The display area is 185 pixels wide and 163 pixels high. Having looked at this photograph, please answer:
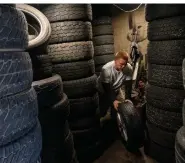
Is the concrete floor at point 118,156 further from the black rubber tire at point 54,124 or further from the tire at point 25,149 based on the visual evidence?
the tire at point 25,149

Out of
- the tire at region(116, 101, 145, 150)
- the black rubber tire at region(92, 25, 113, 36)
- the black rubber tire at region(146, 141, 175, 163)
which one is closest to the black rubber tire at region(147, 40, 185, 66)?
the tire at region(116, 101, 145, 150)

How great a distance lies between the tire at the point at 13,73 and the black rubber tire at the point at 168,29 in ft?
5.39

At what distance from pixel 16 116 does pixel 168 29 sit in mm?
1848

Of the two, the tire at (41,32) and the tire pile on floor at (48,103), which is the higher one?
the tire at (41,32)

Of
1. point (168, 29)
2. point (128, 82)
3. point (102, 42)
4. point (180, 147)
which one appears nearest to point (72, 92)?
point (128, 82)

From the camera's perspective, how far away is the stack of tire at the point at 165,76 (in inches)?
90.4

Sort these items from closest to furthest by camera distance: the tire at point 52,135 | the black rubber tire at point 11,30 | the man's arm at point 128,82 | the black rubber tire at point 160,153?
the black rubber tire at point 11,30 < the tire at point 52,135 < the black rubber tire at point 160,153 < the man's arm at point 128,82

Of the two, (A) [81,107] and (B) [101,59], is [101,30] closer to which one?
(B) [101,59]

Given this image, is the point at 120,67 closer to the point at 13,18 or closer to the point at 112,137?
the point at 112,137

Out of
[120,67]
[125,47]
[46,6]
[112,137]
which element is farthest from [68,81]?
[125,47]

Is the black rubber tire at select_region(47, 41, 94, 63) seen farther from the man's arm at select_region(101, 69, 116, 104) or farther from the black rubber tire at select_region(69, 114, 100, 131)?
the black rubber tire at select_region(69, 114, 100, 131)

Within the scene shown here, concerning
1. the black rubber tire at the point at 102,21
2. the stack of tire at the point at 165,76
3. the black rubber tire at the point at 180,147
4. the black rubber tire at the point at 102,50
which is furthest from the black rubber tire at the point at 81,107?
the black rubber tire at the point at 102,21

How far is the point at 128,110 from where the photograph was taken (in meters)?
2.79

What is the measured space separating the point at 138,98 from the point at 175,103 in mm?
2150
